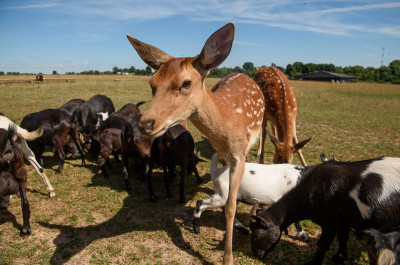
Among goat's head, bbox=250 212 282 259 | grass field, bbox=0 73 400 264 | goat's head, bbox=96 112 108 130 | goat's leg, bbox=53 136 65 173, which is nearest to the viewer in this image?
goat's head, bbox=250 212 282 259

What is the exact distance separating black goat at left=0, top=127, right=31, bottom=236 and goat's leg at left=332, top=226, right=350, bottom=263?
481cm

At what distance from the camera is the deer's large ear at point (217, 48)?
8.16 feet

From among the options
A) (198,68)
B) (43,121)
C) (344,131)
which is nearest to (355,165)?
(198,68)

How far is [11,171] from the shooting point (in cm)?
408

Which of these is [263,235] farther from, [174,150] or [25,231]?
[25,231]

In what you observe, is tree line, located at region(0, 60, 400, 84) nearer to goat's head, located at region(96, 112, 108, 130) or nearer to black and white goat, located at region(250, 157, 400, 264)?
goat's head, located at region(96, 112, 108, 130)

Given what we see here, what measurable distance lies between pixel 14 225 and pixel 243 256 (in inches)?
156

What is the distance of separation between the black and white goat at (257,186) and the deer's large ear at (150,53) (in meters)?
1.80

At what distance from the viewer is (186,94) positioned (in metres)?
2.56

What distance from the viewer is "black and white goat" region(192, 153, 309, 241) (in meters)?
4.08

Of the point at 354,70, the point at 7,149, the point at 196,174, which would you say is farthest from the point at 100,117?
the point at 354,70

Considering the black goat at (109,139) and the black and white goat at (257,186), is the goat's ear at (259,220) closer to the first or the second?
the black and white goat at (257,186)

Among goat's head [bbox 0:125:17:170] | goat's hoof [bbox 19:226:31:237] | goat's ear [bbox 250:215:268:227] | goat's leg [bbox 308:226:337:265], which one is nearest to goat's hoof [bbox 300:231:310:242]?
goat's leg [bbox 308:226:337:265]

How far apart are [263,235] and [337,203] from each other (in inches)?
42.2
